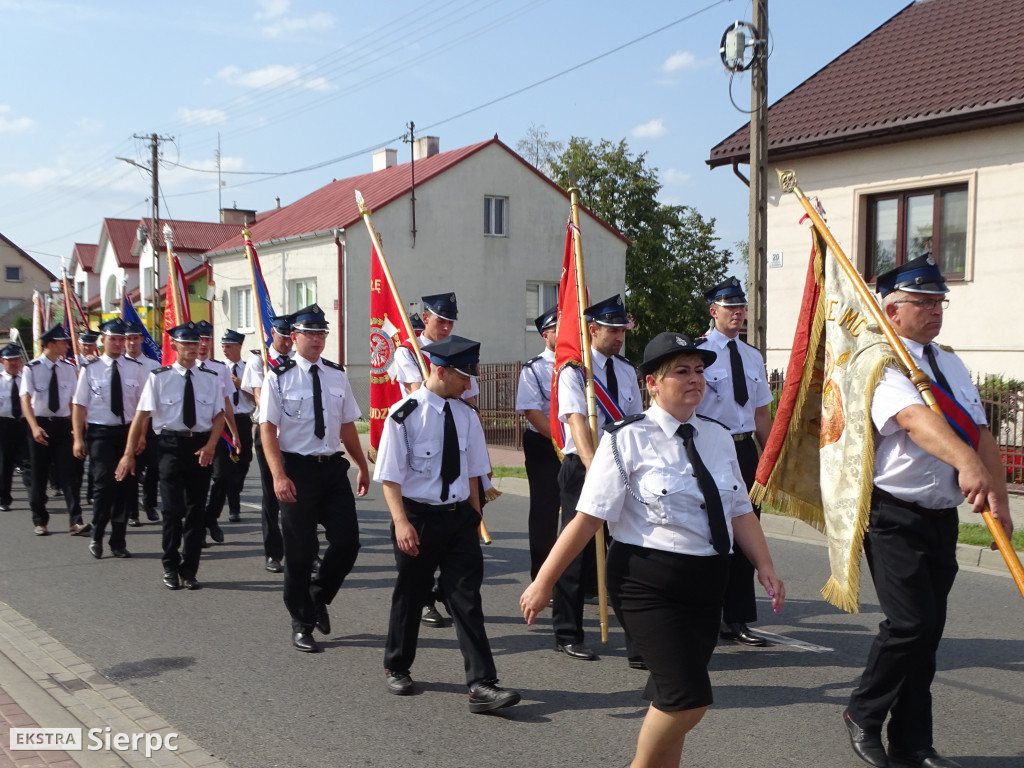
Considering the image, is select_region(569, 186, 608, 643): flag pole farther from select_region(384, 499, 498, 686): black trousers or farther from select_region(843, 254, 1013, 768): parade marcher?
select_region(843, 254, 1013, 768): parade marcher

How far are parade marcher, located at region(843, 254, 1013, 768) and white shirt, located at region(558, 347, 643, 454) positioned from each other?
1.82m

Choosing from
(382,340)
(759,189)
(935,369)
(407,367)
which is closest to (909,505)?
(935,369)

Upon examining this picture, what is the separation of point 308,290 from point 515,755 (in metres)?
28.9

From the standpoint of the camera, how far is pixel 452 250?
3216cm

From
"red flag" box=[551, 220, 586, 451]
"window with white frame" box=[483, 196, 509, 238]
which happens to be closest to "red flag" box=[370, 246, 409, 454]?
"red flag" box=[551, 220, 586, 451]

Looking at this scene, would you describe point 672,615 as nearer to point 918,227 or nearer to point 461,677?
point 461,677

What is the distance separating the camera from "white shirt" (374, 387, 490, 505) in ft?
17.4

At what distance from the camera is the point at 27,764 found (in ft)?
14.6

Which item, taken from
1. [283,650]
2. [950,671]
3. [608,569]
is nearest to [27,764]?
[283,650]

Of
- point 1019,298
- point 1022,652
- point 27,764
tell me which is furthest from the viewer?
point 1019,298

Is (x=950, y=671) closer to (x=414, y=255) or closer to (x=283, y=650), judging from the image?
(x=283, y=650)

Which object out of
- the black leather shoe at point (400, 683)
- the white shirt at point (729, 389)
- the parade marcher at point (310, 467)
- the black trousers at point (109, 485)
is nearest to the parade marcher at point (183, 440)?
the black trousers at point (109, 485)

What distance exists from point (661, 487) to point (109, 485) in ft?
23.6

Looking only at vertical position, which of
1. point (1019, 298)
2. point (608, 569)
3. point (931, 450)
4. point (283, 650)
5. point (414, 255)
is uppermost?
point (414, 255)
